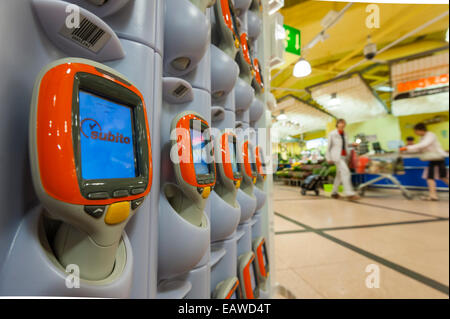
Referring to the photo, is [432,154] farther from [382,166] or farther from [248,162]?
[248,162]

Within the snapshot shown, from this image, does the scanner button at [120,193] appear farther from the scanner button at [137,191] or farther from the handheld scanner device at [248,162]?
the handheld scanner device at [248,162]

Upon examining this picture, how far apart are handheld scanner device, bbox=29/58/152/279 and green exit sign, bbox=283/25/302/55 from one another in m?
3.57

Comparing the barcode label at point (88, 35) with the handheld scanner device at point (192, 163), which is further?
the handheld scanner device at point (192, 163)

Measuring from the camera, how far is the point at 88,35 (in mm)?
338

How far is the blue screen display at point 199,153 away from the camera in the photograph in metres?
0.54

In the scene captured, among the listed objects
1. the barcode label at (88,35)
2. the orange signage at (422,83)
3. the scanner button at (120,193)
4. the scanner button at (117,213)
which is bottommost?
the scanner button at (117,213)

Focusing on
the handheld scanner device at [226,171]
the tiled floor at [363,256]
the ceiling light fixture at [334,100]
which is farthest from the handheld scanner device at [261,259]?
the ceiling light fixture at [334,100]

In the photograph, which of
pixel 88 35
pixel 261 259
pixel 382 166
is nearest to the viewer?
pixel 88 35

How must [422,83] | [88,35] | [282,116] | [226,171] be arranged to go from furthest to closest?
[282,116] → [422,83] → [226,171] → [88,35]

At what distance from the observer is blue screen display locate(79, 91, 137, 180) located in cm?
27

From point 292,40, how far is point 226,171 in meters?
3.42

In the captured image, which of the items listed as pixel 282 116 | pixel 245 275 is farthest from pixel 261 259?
pixel 282 116

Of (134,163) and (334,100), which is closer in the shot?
(134,163)
